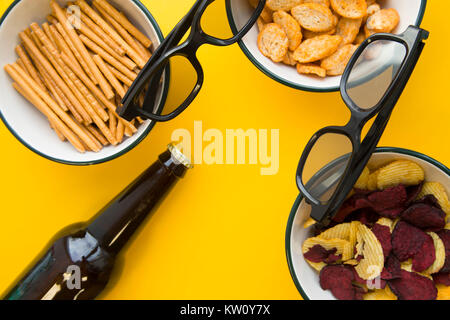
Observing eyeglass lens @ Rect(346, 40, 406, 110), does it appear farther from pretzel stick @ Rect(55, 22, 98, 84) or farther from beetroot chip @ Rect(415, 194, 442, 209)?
pretzel stick @ Rect(55, 22, 98, 84)

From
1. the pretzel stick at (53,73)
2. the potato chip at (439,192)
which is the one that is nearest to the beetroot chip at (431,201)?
the potato chip at (439,192)

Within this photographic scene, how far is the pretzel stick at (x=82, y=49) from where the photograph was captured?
0.77 meters

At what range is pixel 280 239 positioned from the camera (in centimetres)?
89

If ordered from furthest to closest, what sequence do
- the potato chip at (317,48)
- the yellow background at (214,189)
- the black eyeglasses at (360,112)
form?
the yellow background at (214,189)
the potato chip at (317,48)
the black eyeglasses at (360,112)

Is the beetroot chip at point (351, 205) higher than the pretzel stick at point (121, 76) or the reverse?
the reverse

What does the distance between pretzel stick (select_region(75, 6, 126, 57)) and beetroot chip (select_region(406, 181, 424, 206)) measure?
1.77 feet

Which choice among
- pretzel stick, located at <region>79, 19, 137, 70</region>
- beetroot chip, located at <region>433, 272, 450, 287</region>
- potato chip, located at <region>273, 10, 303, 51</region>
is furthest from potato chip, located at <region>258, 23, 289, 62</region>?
beetroot chip, located at <region>433, 272, 450, 287</region>

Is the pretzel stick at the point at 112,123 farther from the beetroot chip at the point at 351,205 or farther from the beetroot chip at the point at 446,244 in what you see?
the beetroot chip at the point at 446,244

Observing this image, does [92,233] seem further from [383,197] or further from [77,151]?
[383,197]

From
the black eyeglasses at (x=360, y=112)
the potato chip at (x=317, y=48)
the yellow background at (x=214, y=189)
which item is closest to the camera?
the black eyeglasses at (x=360, y=112)

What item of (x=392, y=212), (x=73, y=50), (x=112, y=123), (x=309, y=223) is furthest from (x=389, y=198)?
(x=73, y=50)

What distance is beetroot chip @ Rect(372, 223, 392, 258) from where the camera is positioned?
708 millimetres

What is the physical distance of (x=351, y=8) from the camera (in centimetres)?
74

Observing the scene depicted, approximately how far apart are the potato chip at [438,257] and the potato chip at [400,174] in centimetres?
10
